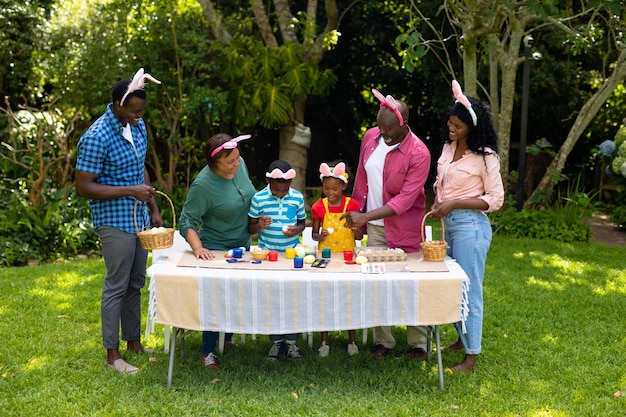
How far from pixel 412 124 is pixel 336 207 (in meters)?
9.79

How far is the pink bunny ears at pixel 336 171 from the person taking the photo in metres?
4.46

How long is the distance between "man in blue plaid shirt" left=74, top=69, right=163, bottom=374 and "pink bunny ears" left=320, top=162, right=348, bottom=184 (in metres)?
1.12

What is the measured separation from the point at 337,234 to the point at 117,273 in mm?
1502

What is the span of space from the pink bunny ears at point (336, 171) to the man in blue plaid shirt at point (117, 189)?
1.12 metres

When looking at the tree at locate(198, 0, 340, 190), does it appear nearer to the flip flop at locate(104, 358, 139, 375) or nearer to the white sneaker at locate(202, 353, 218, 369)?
the white sneaker at locate(202, 353, 218, 369)

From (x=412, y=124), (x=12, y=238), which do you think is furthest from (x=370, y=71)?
(x=12, y=238)

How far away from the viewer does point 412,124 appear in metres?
14.1

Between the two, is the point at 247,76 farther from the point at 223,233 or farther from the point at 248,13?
the point at 223,233

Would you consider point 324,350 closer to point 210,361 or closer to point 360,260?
point 210,361

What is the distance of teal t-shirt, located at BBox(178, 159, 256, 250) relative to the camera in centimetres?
445

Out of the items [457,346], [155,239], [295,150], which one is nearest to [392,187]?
[457,346]

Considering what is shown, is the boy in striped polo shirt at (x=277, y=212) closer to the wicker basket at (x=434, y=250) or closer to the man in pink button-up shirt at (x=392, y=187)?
the man in pink button-up shirt at (x=392, y=187)

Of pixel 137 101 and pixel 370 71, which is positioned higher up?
pixel 370 71

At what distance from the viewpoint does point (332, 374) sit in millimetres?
4594
